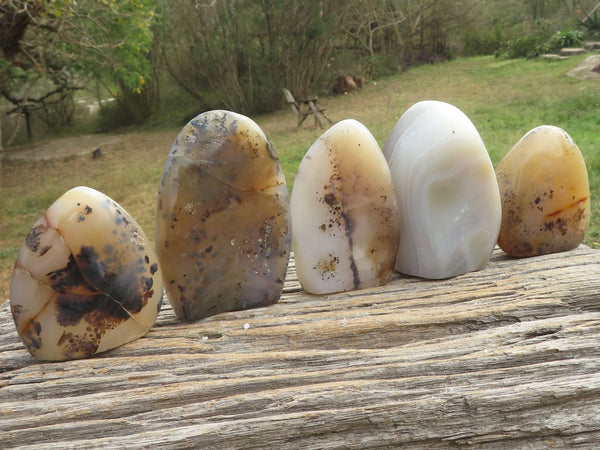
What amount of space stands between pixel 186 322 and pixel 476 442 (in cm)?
78

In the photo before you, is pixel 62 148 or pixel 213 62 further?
pixel 213 62

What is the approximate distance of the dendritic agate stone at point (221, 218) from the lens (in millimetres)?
1429

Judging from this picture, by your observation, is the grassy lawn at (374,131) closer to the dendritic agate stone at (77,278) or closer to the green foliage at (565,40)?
the green foliage at (565,40)

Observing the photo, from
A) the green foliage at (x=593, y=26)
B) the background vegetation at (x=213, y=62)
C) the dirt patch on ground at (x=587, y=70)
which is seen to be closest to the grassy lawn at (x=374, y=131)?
the dirt patch on ground at (x=587, y=70)

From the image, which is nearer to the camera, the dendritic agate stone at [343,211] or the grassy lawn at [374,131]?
the dendritic agate stone at [343,211]

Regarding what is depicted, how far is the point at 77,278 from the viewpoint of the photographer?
4.33ft

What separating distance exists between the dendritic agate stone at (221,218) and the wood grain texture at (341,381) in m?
0.09

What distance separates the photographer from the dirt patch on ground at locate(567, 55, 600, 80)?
23.6 feet

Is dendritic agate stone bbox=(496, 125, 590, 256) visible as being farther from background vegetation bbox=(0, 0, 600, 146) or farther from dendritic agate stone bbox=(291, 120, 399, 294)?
background vegetation bbox=(0, 0, 600, 146)

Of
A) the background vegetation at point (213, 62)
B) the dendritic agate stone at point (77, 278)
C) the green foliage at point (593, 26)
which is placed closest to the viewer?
the dendritic agate stone at point (77, 278)

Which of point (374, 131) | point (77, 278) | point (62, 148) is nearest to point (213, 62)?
point (62, 148)

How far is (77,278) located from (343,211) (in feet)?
2.27

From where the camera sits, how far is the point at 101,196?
54.0 inches

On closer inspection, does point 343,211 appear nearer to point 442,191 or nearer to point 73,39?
point 442,191
